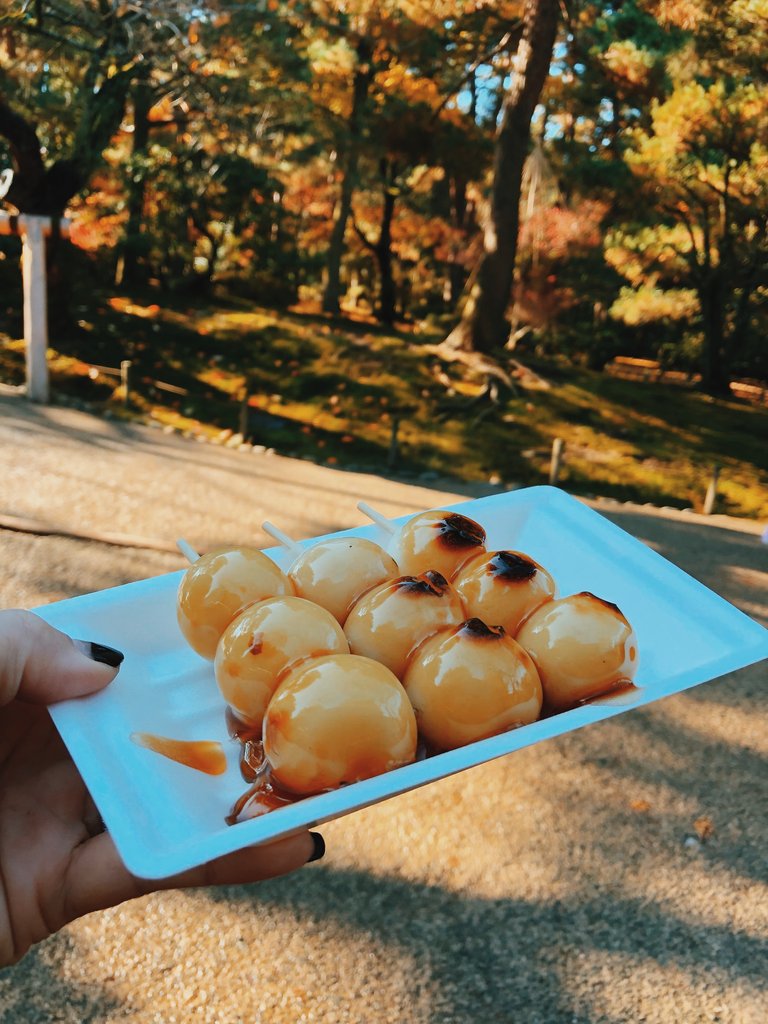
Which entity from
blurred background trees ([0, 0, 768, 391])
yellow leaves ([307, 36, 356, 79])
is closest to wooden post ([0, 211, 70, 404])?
blurred background trees ([0, 0, 768, 391])

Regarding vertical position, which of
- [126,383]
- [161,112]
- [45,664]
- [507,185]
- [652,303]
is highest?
[161,112]

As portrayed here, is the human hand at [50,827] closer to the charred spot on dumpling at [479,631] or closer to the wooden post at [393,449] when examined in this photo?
the charred spot on dumpling at [479,631]

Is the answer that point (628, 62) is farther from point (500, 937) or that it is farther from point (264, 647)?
point (264, 647)

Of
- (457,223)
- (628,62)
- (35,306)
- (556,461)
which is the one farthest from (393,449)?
(457,223)

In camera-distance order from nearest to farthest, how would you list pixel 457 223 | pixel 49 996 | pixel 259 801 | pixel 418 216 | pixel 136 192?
pixel 259 801 → pixel 49 996 → pixel 136 192 → pixel 457 223 → pixel 418 216

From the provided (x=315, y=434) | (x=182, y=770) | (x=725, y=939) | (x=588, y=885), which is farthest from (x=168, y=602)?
(x=315, y=434)

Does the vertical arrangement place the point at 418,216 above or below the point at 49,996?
above

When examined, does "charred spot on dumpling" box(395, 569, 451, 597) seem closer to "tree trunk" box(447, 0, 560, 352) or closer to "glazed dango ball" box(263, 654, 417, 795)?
"glazed dango ball" box(263, 654, 417, 795)
